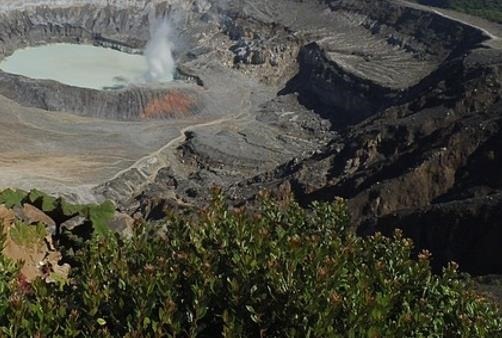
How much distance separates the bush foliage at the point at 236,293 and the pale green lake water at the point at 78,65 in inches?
2805

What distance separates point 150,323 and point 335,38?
84.5m

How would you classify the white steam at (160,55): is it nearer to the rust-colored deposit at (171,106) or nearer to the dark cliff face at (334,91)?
the rust-colored deposit at (171,106)

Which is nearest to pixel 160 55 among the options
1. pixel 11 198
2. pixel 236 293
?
pixel 11 198

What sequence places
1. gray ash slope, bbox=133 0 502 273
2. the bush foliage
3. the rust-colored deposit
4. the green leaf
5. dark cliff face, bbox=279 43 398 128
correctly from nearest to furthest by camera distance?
the bush foliage < the green leaf < gray ash slope, bbox=133 0 502 273 < dark cliff face, bbox=279 43 398 128 < the rust-colored deposit

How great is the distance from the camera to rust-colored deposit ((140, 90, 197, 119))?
75438 millimetres

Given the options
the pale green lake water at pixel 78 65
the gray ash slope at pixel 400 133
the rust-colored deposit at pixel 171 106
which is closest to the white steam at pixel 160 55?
the pale green lake water at pixel 78 65

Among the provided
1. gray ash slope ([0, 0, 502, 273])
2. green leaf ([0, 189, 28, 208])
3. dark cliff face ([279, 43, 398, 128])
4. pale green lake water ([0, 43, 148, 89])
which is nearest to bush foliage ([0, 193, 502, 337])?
green leaf ([0, 189, 28, 208])

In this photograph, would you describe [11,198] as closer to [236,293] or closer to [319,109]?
[236,293]

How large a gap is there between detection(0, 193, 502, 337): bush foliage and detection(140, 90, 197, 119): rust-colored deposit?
63.8 meters

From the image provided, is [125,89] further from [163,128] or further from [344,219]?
[344,219]

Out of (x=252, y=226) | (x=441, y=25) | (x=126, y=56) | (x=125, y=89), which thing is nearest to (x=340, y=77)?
(x=441, y=25)

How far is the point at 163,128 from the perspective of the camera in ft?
236

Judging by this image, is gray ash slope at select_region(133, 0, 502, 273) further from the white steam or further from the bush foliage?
the bush foliage

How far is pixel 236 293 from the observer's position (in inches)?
386
